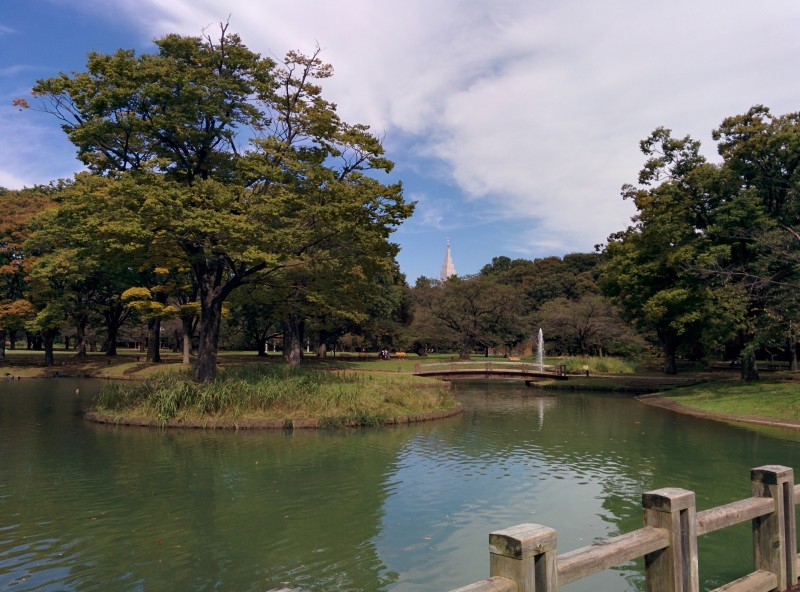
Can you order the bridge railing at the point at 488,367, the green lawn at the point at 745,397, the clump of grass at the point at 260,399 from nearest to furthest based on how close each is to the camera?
the clump of grass at the point at 260,399 < the green lawn at the point at 745,397 < the bridge railing at the point at 488,367

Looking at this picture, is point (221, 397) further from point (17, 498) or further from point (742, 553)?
point (742, 553)

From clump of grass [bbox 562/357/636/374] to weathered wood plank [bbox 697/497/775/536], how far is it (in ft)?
122

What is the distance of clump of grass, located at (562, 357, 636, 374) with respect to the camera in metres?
42.2

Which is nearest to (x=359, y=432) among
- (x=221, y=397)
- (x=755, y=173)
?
(x=221, y=397)

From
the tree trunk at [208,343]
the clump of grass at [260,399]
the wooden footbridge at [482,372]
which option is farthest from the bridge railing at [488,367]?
the tree trunk at [208,343]

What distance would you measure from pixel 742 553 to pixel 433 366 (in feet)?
107

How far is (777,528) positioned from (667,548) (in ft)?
5.57

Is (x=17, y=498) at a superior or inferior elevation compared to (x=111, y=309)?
inferior

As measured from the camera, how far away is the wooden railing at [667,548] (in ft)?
12.3

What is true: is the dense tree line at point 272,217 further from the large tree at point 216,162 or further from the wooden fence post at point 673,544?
the wooden fence post at point 673,544

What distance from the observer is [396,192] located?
74.8 ft

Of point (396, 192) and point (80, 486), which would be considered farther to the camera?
point (396, 192)

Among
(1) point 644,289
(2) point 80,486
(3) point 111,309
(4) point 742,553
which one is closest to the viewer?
(4) point 742,553

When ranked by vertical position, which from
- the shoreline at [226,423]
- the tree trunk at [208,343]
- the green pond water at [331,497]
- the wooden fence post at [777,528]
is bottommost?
the green pond water at [331,497]
